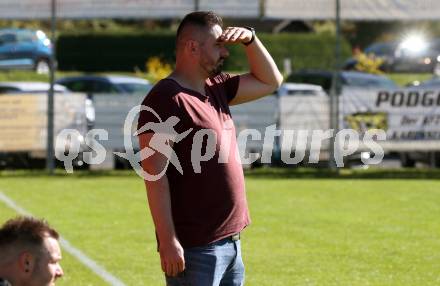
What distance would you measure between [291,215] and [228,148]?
1063 cm

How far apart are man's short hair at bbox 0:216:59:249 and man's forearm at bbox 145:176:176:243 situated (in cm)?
170

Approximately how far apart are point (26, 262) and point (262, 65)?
2.70 meters

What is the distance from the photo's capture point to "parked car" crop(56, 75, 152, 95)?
92.4ft

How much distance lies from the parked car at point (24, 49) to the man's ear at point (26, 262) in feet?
132

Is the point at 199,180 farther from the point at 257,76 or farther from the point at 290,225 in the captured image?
the point at 290,225

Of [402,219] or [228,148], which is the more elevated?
[228,148]

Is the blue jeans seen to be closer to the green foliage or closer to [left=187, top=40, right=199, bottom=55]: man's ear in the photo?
[left=187, top=40, right=199, bottom=55]: man's ear

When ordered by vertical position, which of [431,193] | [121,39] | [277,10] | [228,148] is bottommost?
[121,39]

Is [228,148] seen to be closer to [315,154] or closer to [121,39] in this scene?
[315,154]

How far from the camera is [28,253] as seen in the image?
4.24 m

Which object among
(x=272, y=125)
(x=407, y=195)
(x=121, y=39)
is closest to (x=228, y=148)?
(x=407, y=195)

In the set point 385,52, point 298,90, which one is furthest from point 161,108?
point 385,52

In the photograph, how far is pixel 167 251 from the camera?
19.6 feet

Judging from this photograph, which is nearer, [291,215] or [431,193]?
[291,215]
